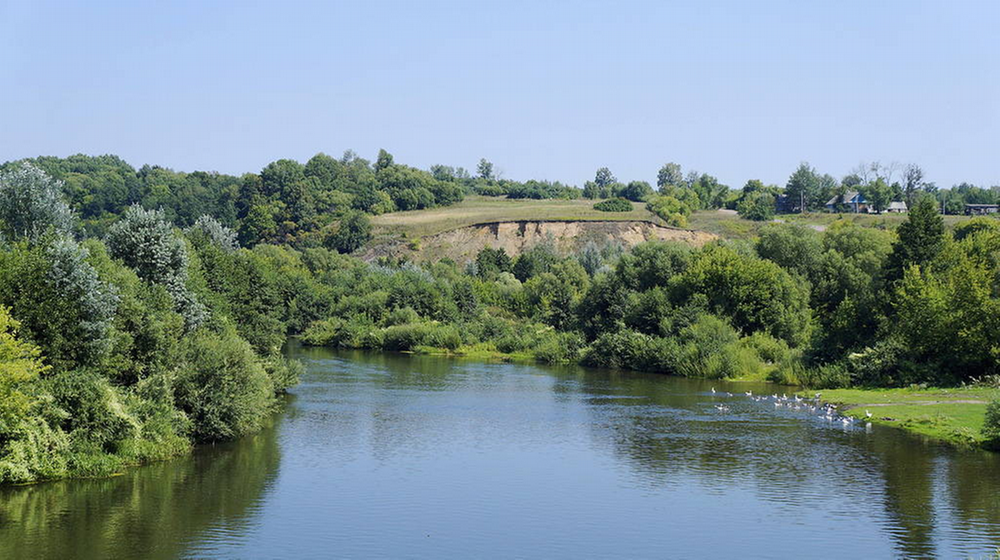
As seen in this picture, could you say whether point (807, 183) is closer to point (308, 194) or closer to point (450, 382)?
point (308, 194)

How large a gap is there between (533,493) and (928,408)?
2559 centimetres

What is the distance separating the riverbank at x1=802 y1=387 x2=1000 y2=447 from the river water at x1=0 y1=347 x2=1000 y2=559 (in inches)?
56.4

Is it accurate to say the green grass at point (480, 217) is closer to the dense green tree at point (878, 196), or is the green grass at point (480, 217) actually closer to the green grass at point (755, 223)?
the green grass at point (755, 223)

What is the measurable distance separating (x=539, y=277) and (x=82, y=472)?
3502 inches

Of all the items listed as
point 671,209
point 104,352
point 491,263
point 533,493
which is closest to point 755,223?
point 671,209

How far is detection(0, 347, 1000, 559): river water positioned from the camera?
31.8 meters

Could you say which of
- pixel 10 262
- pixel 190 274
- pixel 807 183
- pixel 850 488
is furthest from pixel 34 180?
pixel 807 183

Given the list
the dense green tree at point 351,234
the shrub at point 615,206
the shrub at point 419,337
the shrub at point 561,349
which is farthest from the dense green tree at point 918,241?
the shrub at point 615,206

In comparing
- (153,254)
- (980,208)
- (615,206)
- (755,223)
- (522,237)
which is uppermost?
(615,206)

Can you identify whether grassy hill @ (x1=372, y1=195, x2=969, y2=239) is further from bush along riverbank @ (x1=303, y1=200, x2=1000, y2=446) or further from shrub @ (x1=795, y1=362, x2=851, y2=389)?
shrub @ (x1=795, y1=362, x2=851, y2=389)

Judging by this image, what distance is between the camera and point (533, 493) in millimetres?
39156

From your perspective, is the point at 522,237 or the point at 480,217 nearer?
the point at 522,237

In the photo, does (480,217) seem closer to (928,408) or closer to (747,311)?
(747,311)

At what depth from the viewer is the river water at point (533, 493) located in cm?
3180
